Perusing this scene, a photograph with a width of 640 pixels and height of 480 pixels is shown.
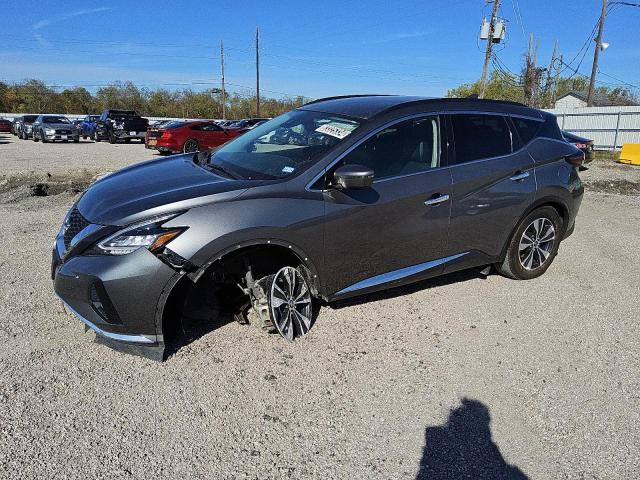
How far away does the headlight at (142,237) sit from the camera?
9.44 feet

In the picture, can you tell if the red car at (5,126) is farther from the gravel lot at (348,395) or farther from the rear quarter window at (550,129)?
the rear quarter window at (550,129)

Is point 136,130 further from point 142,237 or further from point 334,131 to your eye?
point 142,237

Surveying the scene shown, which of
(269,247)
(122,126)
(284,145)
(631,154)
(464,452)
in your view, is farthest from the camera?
(122,126)

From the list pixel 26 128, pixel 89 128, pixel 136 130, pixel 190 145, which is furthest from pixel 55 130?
pixel 190 145

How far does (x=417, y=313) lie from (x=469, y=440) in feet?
5.04

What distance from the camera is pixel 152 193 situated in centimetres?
317

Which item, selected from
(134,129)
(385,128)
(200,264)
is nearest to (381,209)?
(385,128)

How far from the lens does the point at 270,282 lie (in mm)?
3387

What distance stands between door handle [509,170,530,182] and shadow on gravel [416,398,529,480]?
235cm

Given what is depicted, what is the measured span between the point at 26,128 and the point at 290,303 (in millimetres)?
34963

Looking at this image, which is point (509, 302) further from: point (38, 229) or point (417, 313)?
point (38, 229)

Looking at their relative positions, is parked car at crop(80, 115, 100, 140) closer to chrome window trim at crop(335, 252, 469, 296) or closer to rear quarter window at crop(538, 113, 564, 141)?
rear quarter window at crop(538, 113, 564, 141)

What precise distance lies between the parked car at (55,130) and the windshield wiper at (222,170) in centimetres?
2857

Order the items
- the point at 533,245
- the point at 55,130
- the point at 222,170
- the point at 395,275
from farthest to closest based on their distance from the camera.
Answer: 1. the point at 55,130
2. the point at 533,245
3. the point at 395,275
4. the point at 222,170
